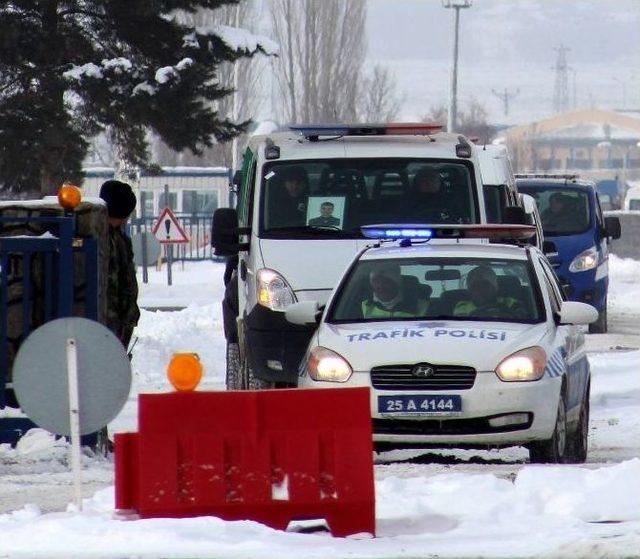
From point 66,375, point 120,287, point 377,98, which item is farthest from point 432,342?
point 377,98

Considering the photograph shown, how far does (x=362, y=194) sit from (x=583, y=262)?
11.3m

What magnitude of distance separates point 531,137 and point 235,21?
128 m

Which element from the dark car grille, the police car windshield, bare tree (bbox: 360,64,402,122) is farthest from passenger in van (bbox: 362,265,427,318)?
bare tree (bbox: 360,64,402,122)

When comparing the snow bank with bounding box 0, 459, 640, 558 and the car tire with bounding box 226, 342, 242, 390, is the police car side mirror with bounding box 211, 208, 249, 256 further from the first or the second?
the snow bank with bounding box 0, 459, 640, 558

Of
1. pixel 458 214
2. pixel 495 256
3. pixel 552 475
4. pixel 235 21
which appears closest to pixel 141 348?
pixel 458 214

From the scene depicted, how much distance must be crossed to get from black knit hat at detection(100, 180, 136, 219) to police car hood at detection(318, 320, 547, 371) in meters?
1.52

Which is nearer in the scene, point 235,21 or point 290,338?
point 290,338

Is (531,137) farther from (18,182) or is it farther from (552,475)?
(552,475)

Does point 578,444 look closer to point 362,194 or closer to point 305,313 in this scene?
point 305,313

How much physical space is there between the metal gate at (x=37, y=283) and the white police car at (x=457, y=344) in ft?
4.70

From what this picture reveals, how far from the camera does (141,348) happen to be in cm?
2280

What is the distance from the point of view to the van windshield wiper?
14477 millimetres

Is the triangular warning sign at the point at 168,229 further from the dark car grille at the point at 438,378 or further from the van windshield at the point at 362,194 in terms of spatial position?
the dark car grille at the point at 438,378

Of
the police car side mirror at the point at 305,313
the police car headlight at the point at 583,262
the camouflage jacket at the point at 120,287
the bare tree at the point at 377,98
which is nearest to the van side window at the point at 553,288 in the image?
the police car side mirror at the point at 305,313
